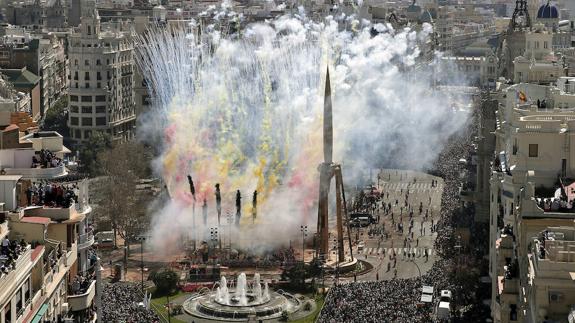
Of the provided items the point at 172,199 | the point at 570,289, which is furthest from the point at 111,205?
the point at 570,289

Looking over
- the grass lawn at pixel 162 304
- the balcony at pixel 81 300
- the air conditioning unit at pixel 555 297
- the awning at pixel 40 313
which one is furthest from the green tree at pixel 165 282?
the air conditioning unit at pixel 555 297

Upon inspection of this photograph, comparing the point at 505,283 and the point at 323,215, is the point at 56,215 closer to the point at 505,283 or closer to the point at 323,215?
the point at 505,283

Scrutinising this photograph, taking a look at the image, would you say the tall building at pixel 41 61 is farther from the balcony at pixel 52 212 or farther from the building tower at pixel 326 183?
the balcony at pixel 52 212

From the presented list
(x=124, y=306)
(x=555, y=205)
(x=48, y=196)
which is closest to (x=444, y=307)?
(x=124, y=306)

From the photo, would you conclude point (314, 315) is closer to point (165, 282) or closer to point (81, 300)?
point (165, 282)

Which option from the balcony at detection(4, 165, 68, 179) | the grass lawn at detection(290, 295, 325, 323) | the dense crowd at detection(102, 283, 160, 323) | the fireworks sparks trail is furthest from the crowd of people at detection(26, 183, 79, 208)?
the fireworks sparks trail

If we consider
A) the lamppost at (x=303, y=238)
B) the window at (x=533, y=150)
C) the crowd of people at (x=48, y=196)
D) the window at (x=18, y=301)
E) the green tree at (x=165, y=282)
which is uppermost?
the window at (x=533, y=150)
